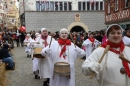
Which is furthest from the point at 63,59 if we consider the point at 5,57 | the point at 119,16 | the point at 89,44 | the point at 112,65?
the point at 119,16

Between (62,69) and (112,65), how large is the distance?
7.50 ft

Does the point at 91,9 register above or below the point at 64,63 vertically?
above

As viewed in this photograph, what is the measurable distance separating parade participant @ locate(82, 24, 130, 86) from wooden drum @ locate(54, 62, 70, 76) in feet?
6.83

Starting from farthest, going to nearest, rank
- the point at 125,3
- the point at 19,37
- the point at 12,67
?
the point at 19,37, the point at 125,3, the point at 12,67

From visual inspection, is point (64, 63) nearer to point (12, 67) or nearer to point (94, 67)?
point (94, 67)

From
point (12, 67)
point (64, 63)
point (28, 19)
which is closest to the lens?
point (64, 63)

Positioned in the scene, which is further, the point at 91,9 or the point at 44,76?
the point at 91,9

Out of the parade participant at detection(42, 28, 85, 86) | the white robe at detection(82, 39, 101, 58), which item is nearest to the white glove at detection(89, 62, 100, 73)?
the parade participant at detection(42, 28, 85, 86)

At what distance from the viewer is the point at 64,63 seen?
5414 millimetres

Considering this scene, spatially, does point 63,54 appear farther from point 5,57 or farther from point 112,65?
point 5,57

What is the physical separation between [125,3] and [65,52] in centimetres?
1618

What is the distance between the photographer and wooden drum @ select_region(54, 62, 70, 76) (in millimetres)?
5270

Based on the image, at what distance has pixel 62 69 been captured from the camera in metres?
5.28

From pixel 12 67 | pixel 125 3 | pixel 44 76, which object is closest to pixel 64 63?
pixel 44 76
